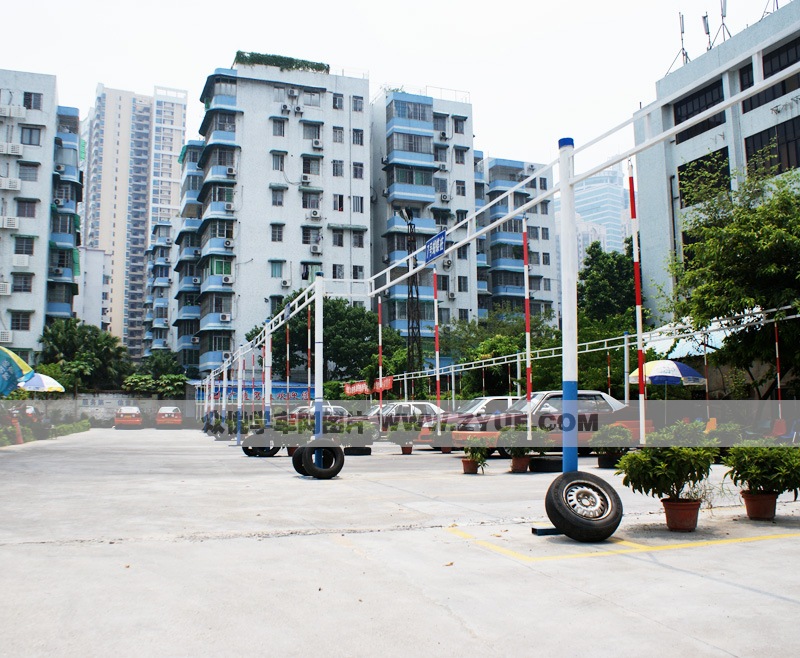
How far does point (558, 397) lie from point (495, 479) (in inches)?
212

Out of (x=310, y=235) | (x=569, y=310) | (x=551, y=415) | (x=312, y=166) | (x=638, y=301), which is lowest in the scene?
(x=551, y=415)

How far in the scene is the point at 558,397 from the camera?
18219 millimetres

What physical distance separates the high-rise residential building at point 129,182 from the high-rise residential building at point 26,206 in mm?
69688

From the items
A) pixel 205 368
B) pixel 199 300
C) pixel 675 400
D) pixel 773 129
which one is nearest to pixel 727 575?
pixel 675 400

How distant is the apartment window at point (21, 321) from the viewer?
5722cm

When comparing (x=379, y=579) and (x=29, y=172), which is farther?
(x=29, y=172)

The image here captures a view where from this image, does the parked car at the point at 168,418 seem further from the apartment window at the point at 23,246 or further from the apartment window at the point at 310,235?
the apartment window at the point at 23,246

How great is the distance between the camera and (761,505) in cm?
818

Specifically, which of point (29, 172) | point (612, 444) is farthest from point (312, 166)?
point (612, 444)

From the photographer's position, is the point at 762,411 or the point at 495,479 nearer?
the point at 495,479

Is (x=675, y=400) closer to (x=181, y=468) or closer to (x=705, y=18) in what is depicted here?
(x=181, y=468)

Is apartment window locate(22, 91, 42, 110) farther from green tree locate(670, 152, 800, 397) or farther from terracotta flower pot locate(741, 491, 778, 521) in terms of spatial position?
terracotta flower pot locate(741, 491, 778, 521)

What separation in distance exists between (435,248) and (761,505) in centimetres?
716

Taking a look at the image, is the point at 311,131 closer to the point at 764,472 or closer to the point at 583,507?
the point at 764,472
